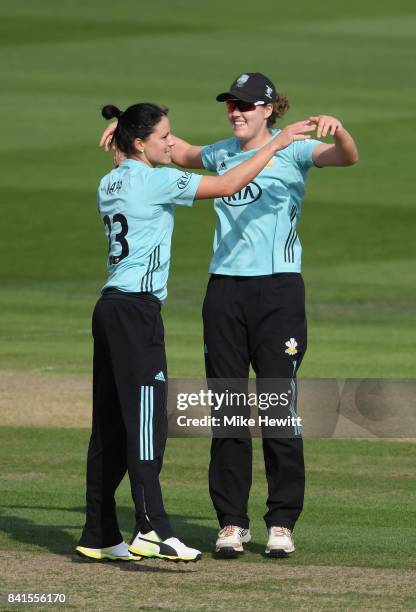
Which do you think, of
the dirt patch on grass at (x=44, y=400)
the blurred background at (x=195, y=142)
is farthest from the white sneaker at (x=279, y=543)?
the blurred background at (x=195, y=142)

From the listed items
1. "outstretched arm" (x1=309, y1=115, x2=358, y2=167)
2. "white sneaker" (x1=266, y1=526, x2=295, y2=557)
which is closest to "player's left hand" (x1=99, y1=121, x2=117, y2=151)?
"outstretched arm" (x1=309, y1=115, x2=358, y2=167)

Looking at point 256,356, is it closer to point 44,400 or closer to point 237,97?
point 237,97

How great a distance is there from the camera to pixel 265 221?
26.3ft

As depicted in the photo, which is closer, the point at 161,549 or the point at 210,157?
the point at 161,549

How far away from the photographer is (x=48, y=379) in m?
15.0

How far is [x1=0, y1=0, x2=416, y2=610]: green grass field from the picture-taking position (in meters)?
7.54

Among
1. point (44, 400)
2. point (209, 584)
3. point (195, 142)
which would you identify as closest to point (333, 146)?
point (209, 584)

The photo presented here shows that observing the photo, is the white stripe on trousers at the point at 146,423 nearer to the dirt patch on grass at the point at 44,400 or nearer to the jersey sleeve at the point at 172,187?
the jersey sleeve at the point at 172,187

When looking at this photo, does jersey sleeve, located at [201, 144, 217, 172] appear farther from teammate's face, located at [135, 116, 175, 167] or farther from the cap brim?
Answer: teammate's face, located at [135, 116, 175, 167]

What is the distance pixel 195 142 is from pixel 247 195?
27.3 metres

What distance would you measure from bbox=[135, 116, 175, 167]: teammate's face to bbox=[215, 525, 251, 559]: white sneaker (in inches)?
72.9

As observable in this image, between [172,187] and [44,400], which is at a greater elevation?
[172,187]

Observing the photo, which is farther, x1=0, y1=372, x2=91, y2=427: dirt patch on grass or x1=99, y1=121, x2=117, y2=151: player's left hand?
x1=0, y1=372, x2=91, y2=427: dirt patch on grass

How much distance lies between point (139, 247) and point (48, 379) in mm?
7590
